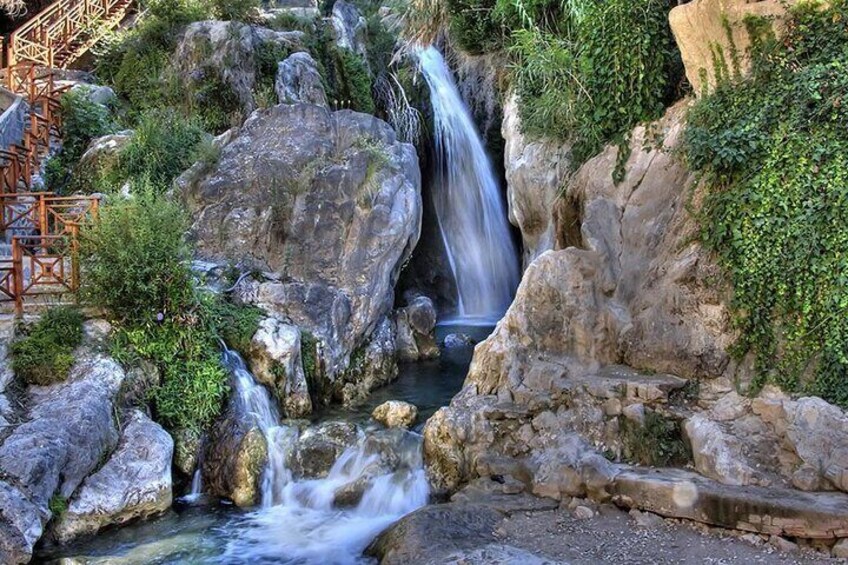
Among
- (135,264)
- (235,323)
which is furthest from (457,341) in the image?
(135,264)

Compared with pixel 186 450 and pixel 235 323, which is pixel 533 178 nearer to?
pixel 235 323

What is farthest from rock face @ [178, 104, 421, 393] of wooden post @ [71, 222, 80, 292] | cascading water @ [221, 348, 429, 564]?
wooden post @ [71, 222, 80, 292]

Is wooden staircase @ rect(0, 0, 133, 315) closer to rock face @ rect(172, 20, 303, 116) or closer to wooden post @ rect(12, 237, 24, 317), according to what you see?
wooden post @ rect(12, 237, 24, 317)

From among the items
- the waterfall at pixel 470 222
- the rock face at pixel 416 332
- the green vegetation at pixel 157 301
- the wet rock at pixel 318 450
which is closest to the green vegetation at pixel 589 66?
the rock face at pixel 416 332

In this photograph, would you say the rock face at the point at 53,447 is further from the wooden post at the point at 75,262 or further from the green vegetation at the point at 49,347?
the wooden post at the point at 75,262

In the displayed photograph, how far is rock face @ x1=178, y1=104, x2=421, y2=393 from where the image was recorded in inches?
472

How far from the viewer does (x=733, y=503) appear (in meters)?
6.25

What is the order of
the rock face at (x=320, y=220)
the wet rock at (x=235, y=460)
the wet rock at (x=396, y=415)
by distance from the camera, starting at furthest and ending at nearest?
1. the rock face at (x=320, y=220)
2. the wet rock at (x=396, y=415)
3. the wet rock at (x=235, y=460)

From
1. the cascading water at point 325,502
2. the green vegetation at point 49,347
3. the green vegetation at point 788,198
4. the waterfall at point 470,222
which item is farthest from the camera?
the waterfall at point 470,222

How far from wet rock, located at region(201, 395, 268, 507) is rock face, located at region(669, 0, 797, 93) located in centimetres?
797

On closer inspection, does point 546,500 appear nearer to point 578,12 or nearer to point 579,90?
point 579,90

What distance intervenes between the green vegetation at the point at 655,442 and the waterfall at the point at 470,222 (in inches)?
444

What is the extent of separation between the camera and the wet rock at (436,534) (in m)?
6.25

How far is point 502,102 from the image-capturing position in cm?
1465
